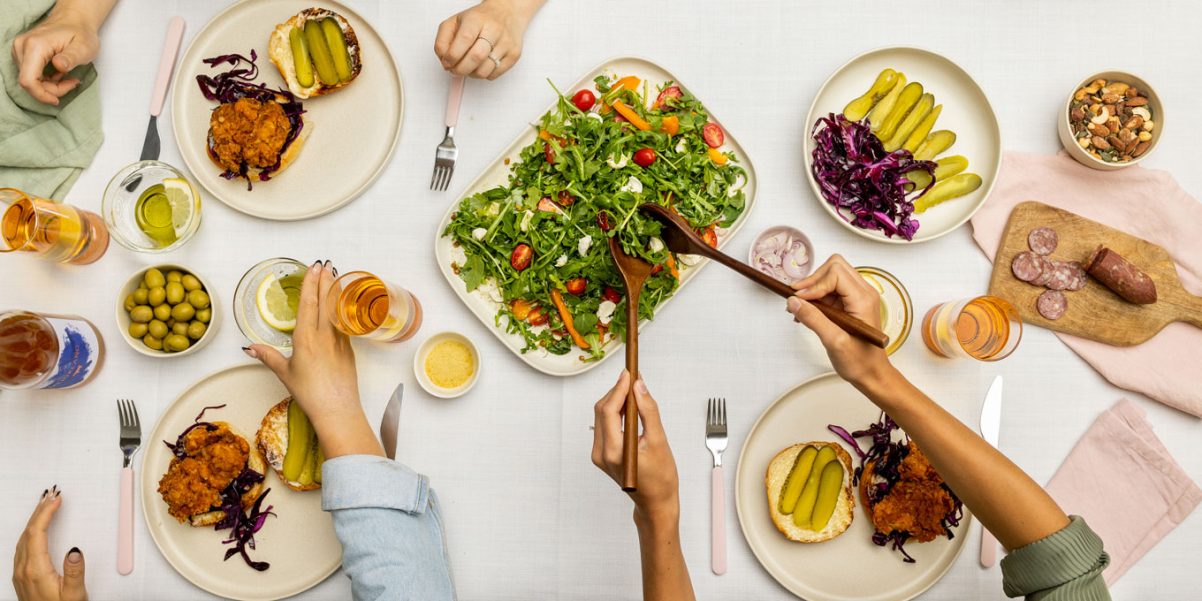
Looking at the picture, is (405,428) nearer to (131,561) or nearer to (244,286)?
(244,286)

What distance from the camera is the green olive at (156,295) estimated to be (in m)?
1.98

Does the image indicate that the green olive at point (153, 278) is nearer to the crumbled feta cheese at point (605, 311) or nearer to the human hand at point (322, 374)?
the human hand at point (322, 374)

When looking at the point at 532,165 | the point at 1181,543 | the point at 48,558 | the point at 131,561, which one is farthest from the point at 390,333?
the point at 1181,543

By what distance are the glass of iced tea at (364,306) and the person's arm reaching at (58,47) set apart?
1.01 m

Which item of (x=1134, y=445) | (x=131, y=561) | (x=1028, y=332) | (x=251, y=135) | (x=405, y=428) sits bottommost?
(x=131, y=561)

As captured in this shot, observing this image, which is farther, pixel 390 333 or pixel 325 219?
pixel 325 219

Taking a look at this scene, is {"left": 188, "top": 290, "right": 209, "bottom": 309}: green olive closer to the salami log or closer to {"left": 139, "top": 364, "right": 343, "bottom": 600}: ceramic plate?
{"left": 139, "top": 364, "right": 343, "bottom": 600}: ceramic plate

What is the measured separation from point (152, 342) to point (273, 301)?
344 millimetres

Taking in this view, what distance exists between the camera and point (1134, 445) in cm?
204

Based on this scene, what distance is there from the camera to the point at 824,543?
2.01 metres

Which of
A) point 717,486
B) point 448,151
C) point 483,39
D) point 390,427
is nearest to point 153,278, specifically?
point 390,427

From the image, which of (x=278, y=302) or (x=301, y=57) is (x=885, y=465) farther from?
(x=301, y=57)

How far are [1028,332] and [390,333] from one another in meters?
1.86

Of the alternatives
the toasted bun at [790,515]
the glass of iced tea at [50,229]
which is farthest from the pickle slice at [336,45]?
the toasted bun at [790,515]
